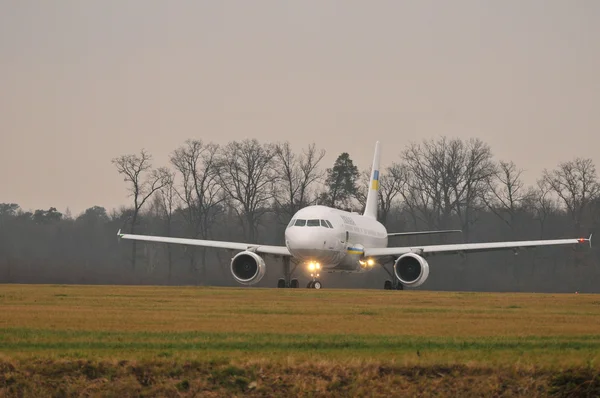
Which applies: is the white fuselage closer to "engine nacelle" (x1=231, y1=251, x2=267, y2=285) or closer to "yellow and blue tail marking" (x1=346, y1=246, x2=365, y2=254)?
"yellow and blue tail marking" (x1=346, y1=246, x2=365, y2=254)

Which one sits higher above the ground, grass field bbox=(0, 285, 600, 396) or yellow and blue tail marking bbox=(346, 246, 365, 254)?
yellow and blue tail marking bbox=(346, 246, 365, 254)

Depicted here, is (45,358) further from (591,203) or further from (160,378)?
(591,203)

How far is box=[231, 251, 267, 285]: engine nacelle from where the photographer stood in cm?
4959

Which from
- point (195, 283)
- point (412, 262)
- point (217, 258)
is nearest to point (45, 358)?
point (412, 262)

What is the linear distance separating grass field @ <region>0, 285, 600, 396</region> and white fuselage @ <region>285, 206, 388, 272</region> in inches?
939

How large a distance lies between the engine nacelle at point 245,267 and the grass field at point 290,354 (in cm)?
2577

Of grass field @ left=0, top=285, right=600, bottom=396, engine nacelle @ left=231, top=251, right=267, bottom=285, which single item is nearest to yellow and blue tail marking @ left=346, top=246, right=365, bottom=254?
engine nacelle @ left=231, top=251, right=267, bottom=285

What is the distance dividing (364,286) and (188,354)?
47912mm

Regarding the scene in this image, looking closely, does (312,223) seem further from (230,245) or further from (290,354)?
(290,354)

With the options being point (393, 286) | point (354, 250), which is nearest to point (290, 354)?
point (354, 250)

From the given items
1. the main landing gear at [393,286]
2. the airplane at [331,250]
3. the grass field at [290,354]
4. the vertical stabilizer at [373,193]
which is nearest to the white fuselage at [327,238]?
the airplane at [331,250]

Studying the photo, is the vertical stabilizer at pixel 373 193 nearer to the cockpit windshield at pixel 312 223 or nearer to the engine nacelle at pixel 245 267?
the engine nacelle at pixel 245 267

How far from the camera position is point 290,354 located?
48.4 ft

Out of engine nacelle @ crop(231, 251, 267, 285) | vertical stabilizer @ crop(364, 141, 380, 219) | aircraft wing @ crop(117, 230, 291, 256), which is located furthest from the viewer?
vertical stabilizer @ crop(364, 141, 380, 219)
